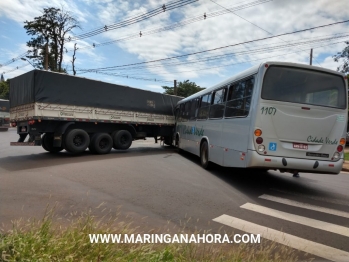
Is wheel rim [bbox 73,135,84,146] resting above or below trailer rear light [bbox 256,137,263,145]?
below

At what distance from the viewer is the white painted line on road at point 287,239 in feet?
11.7

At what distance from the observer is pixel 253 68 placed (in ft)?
21.9

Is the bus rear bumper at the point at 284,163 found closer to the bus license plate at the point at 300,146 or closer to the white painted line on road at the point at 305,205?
the bus license plate at the point at 300,146

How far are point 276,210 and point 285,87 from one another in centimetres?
274

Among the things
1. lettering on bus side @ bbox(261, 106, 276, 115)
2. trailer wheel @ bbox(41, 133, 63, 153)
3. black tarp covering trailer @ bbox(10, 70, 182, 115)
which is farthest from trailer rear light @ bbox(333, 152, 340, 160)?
trailer wheel @ bbox(41, 133, 63, 153)

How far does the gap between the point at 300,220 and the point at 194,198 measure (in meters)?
2.03

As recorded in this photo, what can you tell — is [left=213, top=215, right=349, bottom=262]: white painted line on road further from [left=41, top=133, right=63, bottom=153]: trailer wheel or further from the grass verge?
[left=41, top=133, right=63, bottom=153]: trailer wheel

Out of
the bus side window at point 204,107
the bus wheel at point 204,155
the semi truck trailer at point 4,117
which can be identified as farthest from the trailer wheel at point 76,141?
the semi truck trailer at point 4,117

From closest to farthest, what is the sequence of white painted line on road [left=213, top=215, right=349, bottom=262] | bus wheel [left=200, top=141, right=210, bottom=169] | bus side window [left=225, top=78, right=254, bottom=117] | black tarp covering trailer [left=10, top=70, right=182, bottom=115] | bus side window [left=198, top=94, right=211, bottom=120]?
white painted line on road [left=213, top=215, right=349, bottom=262]
bus side window [left=225, top=78, right=254, bottom=117]
bus wheel [left=200, top=141, right=210, bottom=169]
bus side window [left=198, top=94, right=211, bottom=120]
black tarp covering trailer [left=10, top=70, right=182, bottom=115]

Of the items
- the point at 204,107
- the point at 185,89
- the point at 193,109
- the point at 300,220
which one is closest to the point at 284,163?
the point at 300,220

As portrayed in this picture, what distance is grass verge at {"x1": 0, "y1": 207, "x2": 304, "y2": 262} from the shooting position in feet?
Answer: 8.68

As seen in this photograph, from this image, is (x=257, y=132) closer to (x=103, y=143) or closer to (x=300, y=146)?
(x=300, y=146)

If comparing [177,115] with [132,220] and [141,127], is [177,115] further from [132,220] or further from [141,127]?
[132,220]

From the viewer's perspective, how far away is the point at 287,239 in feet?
13.1
